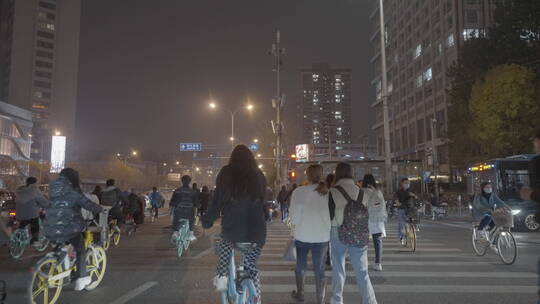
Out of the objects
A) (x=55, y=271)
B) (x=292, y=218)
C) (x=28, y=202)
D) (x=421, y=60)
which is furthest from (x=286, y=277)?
(x=421, y=60)

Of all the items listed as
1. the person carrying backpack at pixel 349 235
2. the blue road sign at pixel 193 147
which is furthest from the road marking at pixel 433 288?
the blue road sign at pixel 193 147

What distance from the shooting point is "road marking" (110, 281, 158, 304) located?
A: 20.4 feet

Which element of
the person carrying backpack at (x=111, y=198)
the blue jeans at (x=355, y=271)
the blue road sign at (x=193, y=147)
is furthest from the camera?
the blue road sign at (x=193, y=147)

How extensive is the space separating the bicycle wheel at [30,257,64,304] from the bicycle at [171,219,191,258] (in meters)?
4.48

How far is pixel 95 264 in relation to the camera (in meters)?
6.92

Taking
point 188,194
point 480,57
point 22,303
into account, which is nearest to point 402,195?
point 188,194

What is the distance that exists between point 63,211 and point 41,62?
120 metres

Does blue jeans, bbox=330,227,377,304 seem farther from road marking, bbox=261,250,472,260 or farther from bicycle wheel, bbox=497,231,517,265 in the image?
bicycle wheel, bbox=497,231,517,265

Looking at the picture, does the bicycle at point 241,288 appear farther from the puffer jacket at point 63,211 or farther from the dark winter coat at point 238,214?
the puffer jacket at point 63,211

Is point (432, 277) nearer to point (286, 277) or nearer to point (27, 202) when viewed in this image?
point (286, 277)

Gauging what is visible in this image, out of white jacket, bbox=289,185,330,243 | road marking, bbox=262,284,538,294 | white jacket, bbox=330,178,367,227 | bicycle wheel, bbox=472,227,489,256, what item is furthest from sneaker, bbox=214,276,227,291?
bicycle wheel, bbox=472,227,489,256

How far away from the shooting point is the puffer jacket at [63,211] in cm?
597

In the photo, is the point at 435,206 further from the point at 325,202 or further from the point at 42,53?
the point at 42,53

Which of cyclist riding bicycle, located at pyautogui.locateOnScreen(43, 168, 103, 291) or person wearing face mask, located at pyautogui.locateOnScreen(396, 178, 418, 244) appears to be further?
person wearing face mask, located at pyautogui.locateOnScreen(396, 178, 418, 244)
